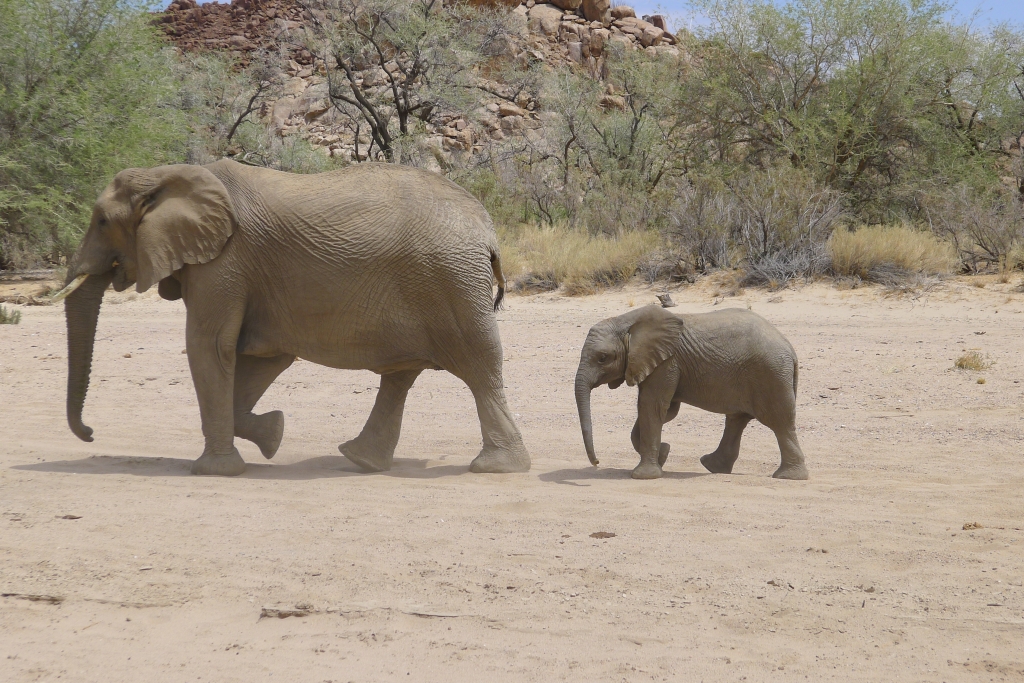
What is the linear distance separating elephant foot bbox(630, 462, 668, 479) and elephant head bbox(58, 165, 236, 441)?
2739mm

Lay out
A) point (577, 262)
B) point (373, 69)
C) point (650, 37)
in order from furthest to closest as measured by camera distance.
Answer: point (650, 37), point (373, 69), point (577, 262)

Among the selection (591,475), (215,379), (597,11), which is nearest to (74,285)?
(215,379)

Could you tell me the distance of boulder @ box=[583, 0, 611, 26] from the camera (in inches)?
2064

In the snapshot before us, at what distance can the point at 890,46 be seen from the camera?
1981 centimetres

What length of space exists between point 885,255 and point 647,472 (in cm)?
950

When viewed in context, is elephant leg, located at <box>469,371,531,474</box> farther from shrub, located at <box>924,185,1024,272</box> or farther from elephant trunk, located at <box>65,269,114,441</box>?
shrub, located at <box>924,185,1024,272</box>

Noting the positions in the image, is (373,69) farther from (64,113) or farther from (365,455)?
(365,455)

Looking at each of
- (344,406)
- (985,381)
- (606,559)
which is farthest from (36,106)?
(606,559)

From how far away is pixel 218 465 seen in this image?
20.5 feet

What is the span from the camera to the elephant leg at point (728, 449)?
657 cm

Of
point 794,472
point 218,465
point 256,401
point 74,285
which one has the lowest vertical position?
point 218,465

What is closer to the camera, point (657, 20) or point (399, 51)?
point (399, 51)

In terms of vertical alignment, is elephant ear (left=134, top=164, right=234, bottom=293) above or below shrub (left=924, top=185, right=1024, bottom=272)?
below

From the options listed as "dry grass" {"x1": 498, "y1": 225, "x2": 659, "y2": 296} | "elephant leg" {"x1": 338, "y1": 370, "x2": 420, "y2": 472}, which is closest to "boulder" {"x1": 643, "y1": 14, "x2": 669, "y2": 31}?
"dry grass" {"x1": 498, "y1": 225, "x2": 659, "y2": 296}
